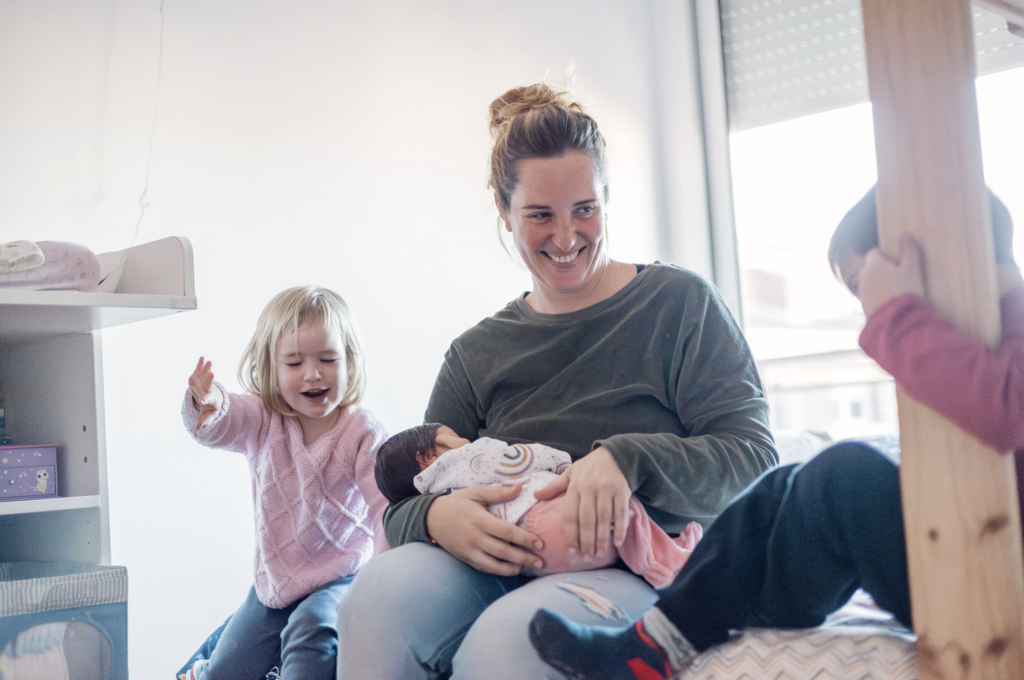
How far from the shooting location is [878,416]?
287 cm

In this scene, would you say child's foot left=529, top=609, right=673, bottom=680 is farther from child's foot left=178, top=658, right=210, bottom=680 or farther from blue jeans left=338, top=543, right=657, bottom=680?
child's foot left=178, top=658, right=210, bottom=680

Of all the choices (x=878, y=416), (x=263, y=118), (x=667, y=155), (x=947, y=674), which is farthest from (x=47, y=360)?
(x=878, y=416)

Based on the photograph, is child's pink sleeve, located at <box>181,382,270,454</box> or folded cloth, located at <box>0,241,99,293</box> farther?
child's pink sleeve, located at <box>181,382,270,454</box>

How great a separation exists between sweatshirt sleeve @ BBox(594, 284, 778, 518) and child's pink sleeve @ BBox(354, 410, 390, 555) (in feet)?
2.06

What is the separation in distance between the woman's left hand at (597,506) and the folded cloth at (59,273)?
75 centimetres

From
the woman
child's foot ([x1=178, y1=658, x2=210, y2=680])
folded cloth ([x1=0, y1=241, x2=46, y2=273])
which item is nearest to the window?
the woman

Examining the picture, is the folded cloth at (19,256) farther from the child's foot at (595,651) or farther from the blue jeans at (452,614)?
the child's foot at (595,651)

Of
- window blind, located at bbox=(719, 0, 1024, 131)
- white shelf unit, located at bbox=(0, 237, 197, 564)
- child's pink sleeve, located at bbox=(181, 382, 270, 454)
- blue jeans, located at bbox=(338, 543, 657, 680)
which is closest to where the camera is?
blue jeans, located at bbox=(338, 543, 657, 680)

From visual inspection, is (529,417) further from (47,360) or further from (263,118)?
(263,118)

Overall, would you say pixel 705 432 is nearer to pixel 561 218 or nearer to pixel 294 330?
pixel 561 218

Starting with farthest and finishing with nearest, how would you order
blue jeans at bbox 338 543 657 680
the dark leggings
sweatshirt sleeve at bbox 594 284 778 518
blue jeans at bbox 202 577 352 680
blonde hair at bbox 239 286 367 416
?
blonde hair at bbox 239 286 367 416
blue jeans at bbox 202 577 352 680
sweatshirt sleeve at bbox 594 284 778 518
blue jeans at bbox 338 543 657 680
the dark leggings

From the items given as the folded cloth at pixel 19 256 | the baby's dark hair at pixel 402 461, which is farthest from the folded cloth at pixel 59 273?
the baby's dark hair at pixel 402 461

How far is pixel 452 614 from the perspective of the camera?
915 mm

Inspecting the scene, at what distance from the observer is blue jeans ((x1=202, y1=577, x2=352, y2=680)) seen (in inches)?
51.5
